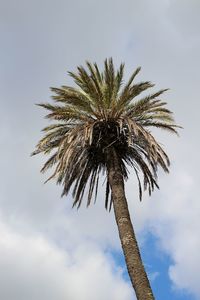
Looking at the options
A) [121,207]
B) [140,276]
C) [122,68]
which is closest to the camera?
[140,276]

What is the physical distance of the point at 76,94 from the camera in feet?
88.1

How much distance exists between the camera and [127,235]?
22.8 meters

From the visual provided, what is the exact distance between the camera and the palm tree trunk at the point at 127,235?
69.4 feet

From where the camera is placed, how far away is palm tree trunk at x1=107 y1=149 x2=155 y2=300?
833 inches

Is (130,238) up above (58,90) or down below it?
below

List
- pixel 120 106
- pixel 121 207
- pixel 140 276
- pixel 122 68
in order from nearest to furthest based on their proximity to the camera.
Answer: pixel 140 276, pixel 121 207, pixel 120 106, pixel 122 68

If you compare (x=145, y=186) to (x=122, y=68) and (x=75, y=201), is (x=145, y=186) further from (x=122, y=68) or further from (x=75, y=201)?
(x=122, y=68)

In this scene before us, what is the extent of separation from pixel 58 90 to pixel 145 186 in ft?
19.7

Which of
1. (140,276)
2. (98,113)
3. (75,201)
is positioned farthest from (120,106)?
(140,276)

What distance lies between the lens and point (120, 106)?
2611 cm

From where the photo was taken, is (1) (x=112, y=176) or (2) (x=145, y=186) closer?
(1) (x=112, y=176)

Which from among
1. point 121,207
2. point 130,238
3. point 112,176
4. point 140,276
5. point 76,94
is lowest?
point 140,276

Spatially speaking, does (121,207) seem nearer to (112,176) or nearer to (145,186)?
(112,176)

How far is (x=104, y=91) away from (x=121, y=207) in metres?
5.97
